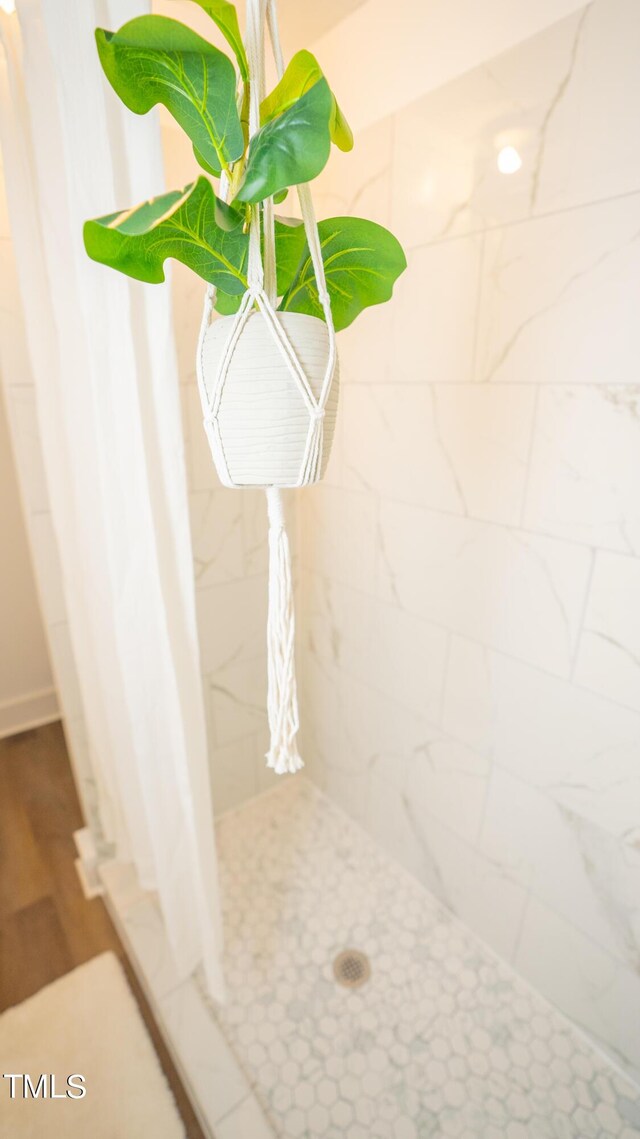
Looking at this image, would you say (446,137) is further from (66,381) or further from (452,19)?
(66,381)

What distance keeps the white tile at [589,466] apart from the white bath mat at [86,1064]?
128 cm

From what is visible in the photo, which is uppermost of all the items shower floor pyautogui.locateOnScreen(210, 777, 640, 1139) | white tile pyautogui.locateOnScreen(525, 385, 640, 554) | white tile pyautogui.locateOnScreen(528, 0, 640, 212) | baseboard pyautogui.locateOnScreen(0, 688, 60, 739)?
white tile pyautogui.locateOnScreen(528, 0, 640, 212)

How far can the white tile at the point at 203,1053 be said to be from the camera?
0.93 m

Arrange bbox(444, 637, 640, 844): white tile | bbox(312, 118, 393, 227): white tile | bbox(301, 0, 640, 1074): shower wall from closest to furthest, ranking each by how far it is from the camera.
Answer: bbox(301, 0, 640, 1074): shower wall, bbox(444, 637, 640, 844): white tile, bbox(312, 118, 393, 227): white tile

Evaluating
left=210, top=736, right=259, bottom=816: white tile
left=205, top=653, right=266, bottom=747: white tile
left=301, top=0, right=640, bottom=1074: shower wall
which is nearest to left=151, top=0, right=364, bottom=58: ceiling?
left=301, top=0, right=640, bottom=1074: shower wall

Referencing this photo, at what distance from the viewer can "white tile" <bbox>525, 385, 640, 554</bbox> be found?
75cm

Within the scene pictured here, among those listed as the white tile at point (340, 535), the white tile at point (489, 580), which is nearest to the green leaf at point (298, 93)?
the white tile at point (489, 580)

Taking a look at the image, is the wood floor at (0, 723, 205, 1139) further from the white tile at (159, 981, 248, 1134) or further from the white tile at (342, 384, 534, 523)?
the white tile at (342, 384, 534, 523)

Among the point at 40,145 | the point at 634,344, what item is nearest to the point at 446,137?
the point at 634,344

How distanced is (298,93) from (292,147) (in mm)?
108

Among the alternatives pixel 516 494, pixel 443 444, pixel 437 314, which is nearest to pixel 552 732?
pixel 516 494

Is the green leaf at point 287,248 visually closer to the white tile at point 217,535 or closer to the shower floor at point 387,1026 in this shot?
the white tile at point 217,535

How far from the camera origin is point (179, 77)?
419 mm

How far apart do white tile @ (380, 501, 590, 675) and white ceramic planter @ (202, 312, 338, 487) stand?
56 centimetres
